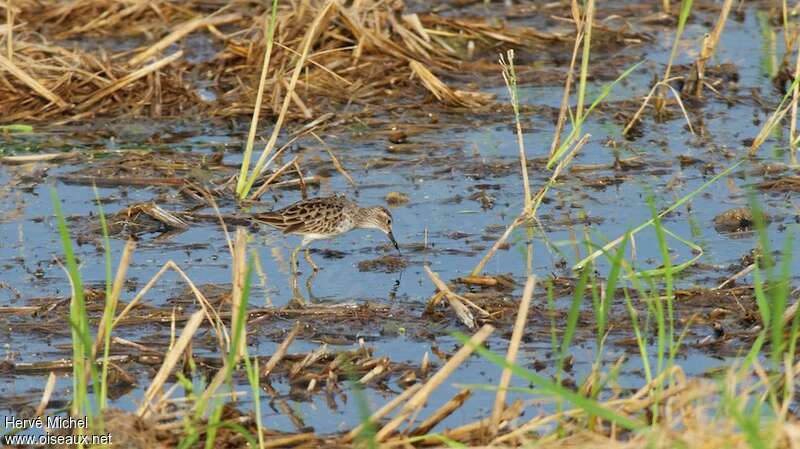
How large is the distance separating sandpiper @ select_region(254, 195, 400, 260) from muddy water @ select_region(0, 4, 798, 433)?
0.69ft

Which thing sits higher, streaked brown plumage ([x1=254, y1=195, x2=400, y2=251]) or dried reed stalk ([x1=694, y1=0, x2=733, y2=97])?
dried reed stalk ([x1=694, y1=0, x2=733, y2=97])

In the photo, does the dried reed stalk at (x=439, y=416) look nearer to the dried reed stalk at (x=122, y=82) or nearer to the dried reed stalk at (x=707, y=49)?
the dried reed stalk at (x=707, y=49)

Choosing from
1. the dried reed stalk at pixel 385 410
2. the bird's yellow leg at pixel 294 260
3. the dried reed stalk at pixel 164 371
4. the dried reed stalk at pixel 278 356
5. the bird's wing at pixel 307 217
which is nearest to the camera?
the dried reed stalk at pixel 385 410

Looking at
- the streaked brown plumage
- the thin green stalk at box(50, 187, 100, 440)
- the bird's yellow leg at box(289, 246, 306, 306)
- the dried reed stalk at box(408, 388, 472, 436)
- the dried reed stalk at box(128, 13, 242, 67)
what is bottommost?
the bird's yellow leg at box(289, 246, 306, 306)

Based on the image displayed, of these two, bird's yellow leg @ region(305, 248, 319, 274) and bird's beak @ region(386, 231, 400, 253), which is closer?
bird's yellow leg @ region(305, 248, 319, 274)

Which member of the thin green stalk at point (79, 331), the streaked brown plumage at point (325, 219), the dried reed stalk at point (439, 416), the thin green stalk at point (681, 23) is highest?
the thin green stalk at point (681, 23)

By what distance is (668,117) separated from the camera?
40.7ft

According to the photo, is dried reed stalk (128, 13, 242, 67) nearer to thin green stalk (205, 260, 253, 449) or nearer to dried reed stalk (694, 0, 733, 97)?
dried reed stalk (694, 0, 733, 97)

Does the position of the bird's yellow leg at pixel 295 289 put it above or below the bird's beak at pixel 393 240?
below

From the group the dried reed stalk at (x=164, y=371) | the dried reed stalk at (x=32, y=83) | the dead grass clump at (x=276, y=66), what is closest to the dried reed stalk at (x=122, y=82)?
the dead grass clump at (x=276, y=66)

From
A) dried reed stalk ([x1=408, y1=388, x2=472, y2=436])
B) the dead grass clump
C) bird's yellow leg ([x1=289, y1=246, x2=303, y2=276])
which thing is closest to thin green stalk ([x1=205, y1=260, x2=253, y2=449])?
dried reed stalk ([x1=408, y1=388, x2=472, y2=436])

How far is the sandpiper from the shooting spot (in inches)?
357

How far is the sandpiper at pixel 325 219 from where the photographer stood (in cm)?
908

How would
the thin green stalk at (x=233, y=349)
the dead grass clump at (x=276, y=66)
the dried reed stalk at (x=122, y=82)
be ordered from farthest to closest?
the dead grass clump at (x=276, y=66), the dried reed stalk at (x=122, y=82), the thin green stalk at (x=233, y=349)
